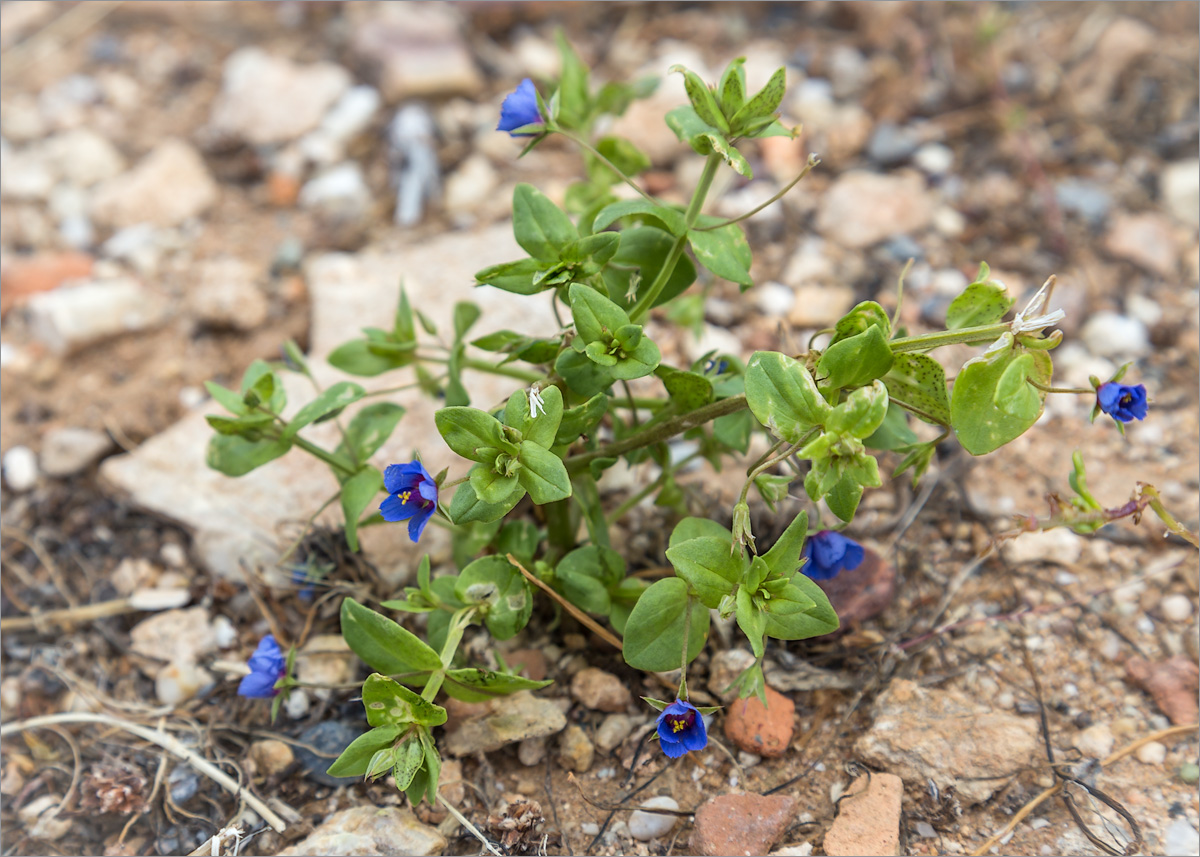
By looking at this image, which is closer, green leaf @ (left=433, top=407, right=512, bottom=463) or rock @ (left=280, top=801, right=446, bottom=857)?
green leaf @ (left=433, top=407, right=512, bottom=463)

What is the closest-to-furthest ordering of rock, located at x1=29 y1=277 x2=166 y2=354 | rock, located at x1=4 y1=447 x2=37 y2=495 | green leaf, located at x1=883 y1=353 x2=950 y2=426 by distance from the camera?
green leaf, located at x1=883 y1=353 x2=950 y2=426, rock, located at x1=4 y1=447 x2=37 y2=495, rock, located at x1=29 y1=277 x2=166 y2=354

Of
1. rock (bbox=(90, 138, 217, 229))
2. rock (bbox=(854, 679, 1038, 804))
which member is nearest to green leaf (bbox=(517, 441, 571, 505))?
rock (bbox=(854, 679, 1038, 804))

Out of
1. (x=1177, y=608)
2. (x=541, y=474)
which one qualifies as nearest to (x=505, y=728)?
(x=541, y=474)

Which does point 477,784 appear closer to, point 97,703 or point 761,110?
point 97,703

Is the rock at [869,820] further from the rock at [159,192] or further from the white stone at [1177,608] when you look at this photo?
the rock at [159,192]

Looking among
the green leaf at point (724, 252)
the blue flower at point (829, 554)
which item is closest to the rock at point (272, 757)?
the blue flower at point (829, 554)

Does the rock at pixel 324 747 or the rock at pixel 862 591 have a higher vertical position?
the rock at pixel 862 591

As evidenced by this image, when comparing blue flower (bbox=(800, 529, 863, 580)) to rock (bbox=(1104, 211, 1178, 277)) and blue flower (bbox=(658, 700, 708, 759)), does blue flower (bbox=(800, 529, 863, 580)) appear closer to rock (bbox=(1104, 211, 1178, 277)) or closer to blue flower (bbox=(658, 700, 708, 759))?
blue flower (bbox=(658, 700, 708, 759))
